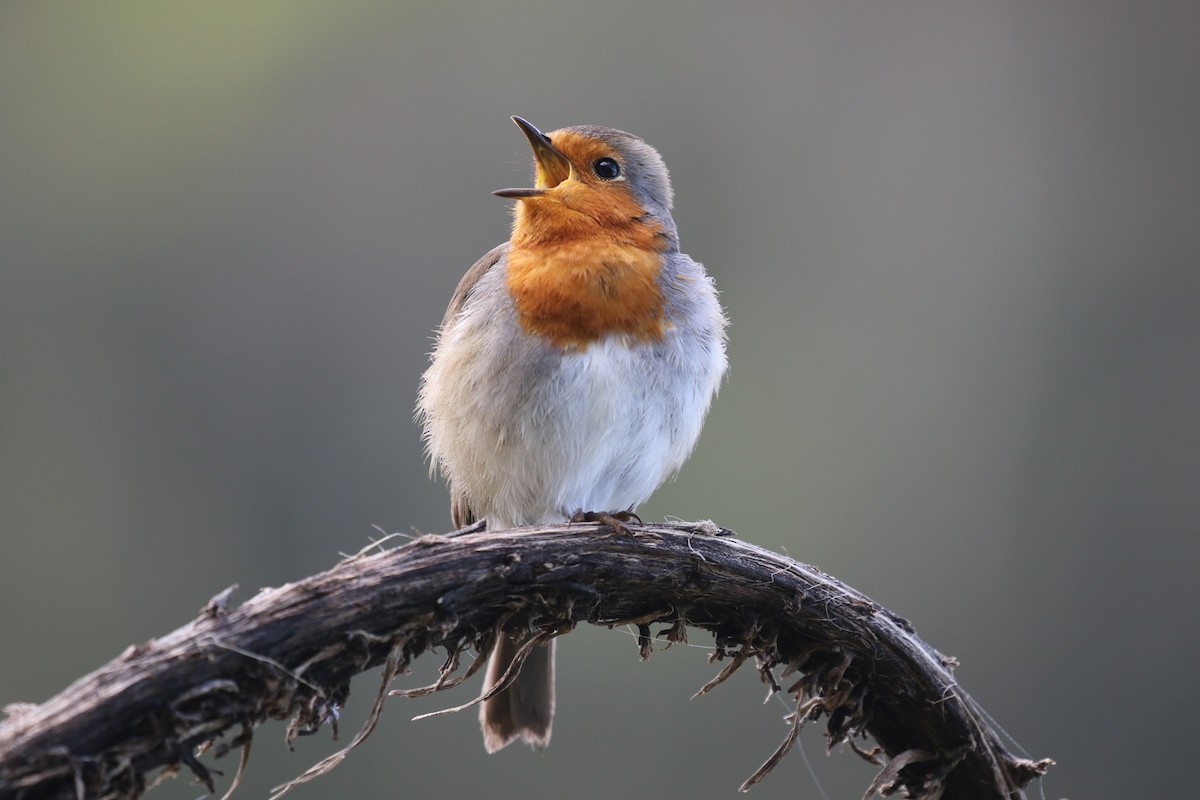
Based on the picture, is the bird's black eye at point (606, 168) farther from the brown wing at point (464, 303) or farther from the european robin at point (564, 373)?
the brown wing at point (464, 303)

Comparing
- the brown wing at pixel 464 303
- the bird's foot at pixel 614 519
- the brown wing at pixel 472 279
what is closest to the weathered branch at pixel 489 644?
the bird's foot at pixel 614 519

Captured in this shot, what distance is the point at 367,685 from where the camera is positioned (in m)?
6.64

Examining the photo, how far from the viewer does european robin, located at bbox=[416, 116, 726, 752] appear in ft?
10.6

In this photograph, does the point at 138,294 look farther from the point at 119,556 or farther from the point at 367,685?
the point at 367,685

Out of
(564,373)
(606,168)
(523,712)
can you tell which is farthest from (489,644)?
(606,168)

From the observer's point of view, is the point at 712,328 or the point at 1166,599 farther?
the point at 1166,599

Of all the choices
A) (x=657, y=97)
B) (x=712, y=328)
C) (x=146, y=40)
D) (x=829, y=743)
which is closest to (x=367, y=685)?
(x=712, y=328)

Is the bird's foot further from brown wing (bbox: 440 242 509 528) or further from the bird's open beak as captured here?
the bird's open beak

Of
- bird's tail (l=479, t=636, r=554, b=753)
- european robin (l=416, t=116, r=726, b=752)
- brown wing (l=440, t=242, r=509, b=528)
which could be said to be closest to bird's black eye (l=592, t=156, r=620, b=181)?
european robin (l=416, t=116, r=726, b=752)

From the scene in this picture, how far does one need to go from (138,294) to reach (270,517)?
234 cm

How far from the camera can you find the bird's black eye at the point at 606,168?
12.3ft

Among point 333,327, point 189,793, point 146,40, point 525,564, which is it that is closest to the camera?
point 525,564

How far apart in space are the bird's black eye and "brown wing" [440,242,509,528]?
13.5 inches

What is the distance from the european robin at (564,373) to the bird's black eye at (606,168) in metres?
0.02
